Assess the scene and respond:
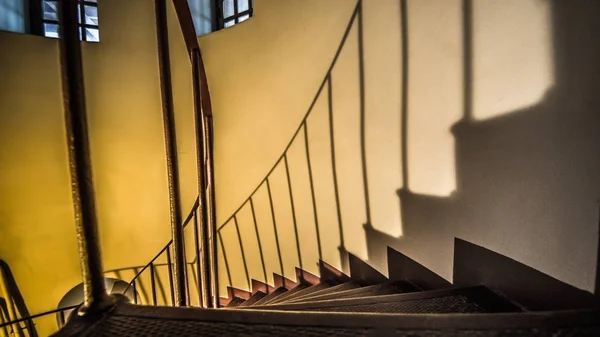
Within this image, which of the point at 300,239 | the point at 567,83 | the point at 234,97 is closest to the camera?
→ the point at 567,83

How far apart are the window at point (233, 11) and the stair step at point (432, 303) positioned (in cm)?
287

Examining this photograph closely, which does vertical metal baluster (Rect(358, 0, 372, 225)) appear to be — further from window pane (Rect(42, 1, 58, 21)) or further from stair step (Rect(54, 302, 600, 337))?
window pane (Rect(42, 1, 58, 21))

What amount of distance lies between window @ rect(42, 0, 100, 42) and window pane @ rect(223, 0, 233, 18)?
1.28m

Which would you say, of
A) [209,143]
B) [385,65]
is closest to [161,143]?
[209,143]

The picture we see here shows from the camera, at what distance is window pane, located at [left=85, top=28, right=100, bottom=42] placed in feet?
11.6

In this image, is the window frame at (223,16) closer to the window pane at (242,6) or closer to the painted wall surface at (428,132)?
the window pane at (242,6)

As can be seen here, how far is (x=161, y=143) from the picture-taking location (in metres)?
3.54

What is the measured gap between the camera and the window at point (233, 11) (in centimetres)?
333

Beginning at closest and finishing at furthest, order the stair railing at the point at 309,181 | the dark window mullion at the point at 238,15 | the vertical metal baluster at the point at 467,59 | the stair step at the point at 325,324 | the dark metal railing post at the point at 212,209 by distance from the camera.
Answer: the stair step at the point at 325,324 < the vertical metal baluster at the point at 467,59 < the dark metal railing post at the point at 212,209 < the stair railing at the point at 309,181 < the dark window mullion at the point at 238,15

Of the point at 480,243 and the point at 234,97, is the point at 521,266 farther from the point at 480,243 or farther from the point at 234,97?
the point at 234,97

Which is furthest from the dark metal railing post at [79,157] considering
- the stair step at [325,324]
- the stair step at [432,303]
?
the stair step at [432,303]

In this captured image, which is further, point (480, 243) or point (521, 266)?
point (480, 243)

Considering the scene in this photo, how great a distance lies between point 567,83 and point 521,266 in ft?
1.91

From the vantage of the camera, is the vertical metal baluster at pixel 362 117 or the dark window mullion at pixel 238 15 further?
the dark window mullion at pixel 238 15
